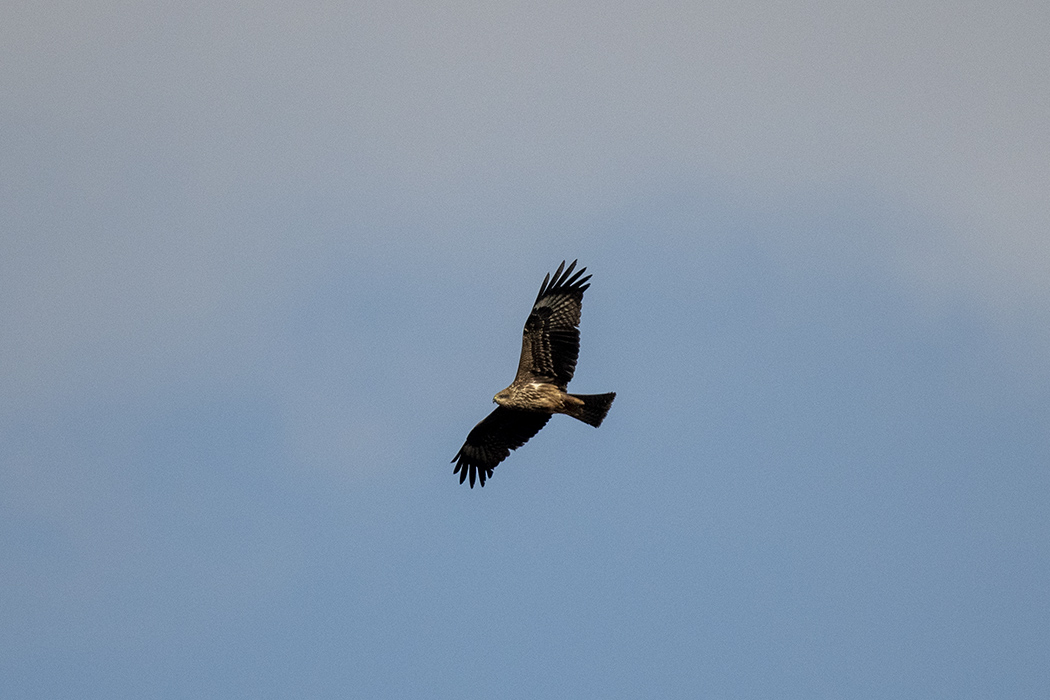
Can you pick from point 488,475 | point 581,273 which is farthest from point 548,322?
point 488,475

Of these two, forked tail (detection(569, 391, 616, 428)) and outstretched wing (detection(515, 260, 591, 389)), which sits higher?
outstretched wing (detection(515, 260, 591, 389))

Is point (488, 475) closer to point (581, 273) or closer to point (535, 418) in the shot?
point (535, 418)

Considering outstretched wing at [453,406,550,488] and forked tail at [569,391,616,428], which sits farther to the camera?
outstretched wing at [453,406,550,488]

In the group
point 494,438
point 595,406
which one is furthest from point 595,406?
point 494,438

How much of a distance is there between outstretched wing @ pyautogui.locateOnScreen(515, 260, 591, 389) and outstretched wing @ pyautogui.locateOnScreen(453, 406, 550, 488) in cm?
69

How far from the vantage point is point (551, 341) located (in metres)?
20.9

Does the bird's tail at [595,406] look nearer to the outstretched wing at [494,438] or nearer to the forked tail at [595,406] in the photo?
the forked tail at [595,406]

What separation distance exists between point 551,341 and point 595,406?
1.27 meters

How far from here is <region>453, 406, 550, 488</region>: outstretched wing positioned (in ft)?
70.7

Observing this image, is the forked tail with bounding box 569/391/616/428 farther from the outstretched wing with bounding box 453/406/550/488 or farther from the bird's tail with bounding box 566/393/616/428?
the outstretched wing with bounding box 453/406/550/488

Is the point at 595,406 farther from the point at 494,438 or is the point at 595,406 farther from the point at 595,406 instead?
the point at 494,438

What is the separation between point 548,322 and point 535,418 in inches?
61.5

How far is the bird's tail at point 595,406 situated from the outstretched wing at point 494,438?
39.8 inches

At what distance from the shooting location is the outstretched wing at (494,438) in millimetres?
21547
